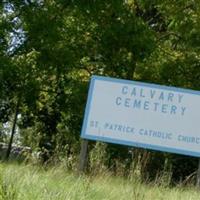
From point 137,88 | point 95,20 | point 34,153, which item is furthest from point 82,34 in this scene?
point 34,153

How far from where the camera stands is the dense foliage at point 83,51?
22172 millimetres

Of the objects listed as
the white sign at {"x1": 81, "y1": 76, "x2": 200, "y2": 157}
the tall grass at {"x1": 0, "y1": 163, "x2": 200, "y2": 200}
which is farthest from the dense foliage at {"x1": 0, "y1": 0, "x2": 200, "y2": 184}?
the tall grass at {"x1": 0, "y1": 163, "x2": 200, "y2": 200}

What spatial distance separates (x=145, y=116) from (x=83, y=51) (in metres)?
13.4

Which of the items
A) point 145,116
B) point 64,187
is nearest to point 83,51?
point 145,116

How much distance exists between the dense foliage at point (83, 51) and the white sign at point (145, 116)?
875 cm

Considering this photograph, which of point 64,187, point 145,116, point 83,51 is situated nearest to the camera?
point 64,187

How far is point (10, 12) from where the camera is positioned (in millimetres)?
22844

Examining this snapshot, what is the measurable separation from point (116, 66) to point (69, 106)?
2.61 m

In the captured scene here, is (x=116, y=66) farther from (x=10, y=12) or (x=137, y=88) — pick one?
(x=137, y=88)

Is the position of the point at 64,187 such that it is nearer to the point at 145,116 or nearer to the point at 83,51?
the point at 145,116

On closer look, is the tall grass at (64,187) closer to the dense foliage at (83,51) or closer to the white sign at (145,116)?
the white sign at (145,116)

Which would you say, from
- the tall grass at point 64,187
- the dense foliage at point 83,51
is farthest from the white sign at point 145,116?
the dense foliage at point 83,51

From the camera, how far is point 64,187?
22.9 feet

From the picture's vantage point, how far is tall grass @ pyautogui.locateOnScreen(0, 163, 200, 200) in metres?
6.04
